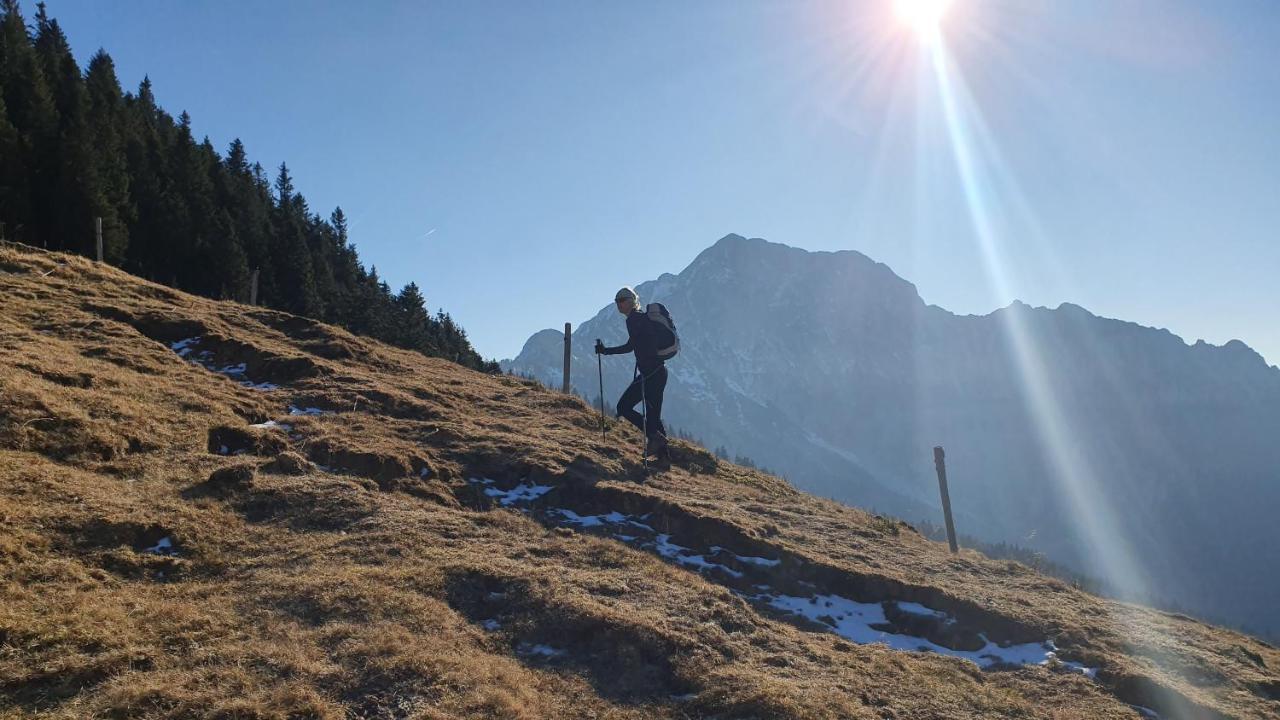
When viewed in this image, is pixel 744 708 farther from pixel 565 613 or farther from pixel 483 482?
pixel 483 482

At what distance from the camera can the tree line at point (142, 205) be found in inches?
1861

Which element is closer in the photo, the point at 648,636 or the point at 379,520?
the point at 648,636

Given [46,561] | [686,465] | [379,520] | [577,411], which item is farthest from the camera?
[577,411]

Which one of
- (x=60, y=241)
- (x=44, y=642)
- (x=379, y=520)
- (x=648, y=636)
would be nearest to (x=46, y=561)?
(x=44, y=642)

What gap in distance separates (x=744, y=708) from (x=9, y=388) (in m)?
11.9

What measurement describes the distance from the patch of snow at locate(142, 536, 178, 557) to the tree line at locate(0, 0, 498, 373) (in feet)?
111

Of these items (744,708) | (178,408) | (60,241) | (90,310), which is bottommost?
(744,708)

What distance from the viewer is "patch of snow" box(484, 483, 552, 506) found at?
39.6 feet

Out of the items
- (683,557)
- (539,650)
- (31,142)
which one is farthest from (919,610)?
(31,142)

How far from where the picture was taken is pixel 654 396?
16.0 meters

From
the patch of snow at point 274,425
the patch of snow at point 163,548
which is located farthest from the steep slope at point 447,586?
the patch of snow at point 274,425

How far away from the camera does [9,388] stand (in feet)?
35.8

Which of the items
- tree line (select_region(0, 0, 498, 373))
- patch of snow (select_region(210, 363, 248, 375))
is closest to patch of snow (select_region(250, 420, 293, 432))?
patch of snow (select_region(210, 363, 248, 375))

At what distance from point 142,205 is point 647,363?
59.9 metres
